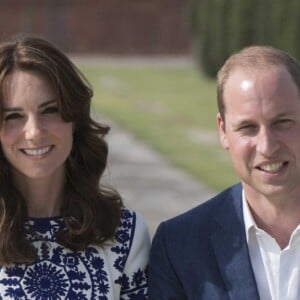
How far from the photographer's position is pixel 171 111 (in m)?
16.4

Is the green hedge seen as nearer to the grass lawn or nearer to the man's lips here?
the grass lawn

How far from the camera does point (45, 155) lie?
3082 mm

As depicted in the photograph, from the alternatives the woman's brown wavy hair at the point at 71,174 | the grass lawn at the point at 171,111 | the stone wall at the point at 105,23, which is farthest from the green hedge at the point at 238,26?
the woman's brown wavy hair at the point at 71,174

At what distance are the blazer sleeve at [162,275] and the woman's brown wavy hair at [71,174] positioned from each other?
0.51ft

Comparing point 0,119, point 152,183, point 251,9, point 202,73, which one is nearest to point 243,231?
point 0,119

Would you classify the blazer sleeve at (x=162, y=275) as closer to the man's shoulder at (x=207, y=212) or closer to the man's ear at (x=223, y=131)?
the man's shoulder at (x=207, y=212)

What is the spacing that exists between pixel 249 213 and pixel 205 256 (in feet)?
0.64

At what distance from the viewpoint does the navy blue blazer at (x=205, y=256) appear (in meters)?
3.02

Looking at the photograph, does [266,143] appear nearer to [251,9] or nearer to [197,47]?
[251,9]

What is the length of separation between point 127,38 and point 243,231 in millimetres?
27685

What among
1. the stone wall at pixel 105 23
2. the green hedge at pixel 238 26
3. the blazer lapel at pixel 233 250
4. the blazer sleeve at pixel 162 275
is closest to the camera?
the blazer lapel at pixel 233 250

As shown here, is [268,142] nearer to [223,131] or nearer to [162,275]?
[223,131]

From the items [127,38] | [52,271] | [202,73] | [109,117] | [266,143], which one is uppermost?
[127,38]

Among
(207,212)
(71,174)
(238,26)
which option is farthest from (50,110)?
(238,26)
